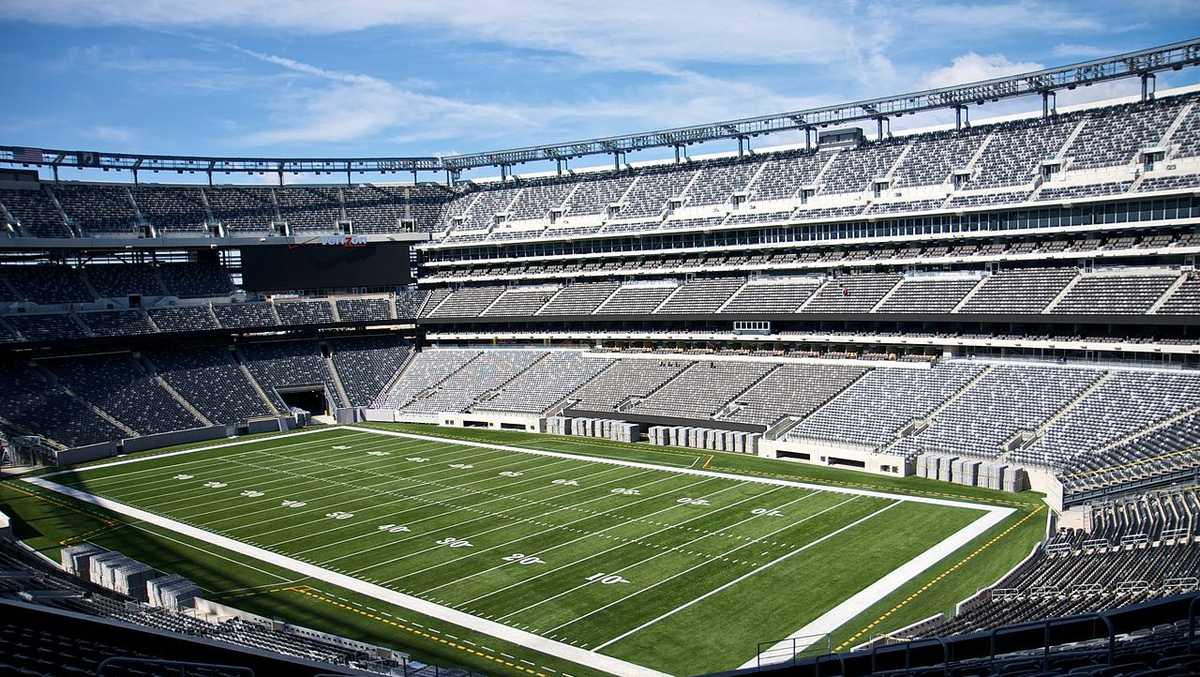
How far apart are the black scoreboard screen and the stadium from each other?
21 cm

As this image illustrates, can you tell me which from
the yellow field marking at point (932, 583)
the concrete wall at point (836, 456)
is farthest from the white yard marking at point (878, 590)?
the concrete wall at point (836, 456)

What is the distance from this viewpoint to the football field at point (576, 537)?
71.1ft

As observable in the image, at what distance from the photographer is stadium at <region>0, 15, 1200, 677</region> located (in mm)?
20125

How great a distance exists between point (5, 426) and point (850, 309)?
43278 mm

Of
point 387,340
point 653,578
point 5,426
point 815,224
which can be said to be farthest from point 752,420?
point 5,426

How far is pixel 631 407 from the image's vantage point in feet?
161

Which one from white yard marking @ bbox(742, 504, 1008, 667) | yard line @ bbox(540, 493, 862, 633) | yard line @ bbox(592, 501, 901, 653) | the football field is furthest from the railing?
yard line @ bbox(540, 493, 862, 633)

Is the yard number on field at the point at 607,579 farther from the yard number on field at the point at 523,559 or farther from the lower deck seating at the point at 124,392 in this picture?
the lower deck seating at the point at 124,392

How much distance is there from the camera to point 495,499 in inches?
1350

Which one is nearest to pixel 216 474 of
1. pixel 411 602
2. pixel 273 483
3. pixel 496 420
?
pixel 273 483

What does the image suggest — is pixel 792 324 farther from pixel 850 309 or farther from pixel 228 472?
pixel 228 472

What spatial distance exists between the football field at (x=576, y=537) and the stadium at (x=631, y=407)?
189 millimetres

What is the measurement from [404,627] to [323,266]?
4638 centimetres

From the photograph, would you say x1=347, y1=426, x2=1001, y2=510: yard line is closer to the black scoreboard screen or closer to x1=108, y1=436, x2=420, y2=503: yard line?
x1=108, y1=436, x2=420, y2=503: yard line
